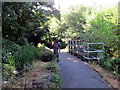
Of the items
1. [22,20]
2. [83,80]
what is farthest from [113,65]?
[22,20]

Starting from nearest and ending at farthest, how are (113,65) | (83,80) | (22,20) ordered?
1. (83,80)
2. (113,65)
3. (22,20)

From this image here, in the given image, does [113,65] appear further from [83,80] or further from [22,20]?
[22,20]

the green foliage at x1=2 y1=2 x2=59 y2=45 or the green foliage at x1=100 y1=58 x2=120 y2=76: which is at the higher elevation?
the green foliage at x1=2 y1=2 x2=59 y2=45

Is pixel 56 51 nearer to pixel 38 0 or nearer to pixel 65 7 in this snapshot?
pixel 38 0

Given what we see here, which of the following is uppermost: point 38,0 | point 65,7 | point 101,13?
point 65,7

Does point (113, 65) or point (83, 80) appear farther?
point (113, 65)

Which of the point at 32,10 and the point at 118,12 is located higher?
the point at 32,10

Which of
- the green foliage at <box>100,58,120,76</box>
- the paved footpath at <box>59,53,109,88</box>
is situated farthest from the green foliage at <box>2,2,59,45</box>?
the green foliage at <box>100,58,120,76</box>

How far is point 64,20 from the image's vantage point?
15109 mm

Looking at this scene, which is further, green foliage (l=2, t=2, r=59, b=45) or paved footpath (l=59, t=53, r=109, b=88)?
green foliage (l=2, t=2, r=59, b=45)

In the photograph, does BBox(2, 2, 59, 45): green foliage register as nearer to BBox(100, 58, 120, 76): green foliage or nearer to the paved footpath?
the paved footpath

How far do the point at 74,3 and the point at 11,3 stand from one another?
29.7 ft

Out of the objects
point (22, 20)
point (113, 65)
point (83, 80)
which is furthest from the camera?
point (22, 20)

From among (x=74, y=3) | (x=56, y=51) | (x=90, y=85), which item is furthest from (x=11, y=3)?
(x=74, y=3)
